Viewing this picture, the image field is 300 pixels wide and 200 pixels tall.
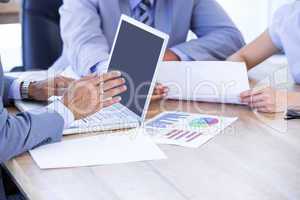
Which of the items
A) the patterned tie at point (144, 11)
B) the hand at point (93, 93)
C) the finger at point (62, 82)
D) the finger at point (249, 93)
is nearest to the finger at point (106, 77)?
the hand at point (93, 93)

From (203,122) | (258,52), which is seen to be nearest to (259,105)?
(203,122)

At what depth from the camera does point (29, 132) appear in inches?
41.7

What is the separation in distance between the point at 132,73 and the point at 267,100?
0.36 m

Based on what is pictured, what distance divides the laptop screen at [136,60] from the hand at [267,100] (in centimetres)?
29

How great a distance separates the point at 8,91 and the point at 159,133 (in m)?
0.49

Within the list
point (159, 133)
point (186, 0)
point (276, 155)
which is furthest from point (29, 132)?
point (186, 0)

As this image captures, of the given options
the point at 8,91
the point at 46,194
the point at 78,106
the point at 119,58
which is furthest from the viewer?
the point at 8,91

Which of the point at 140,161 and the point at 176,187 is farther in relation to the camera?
the point at 140,161

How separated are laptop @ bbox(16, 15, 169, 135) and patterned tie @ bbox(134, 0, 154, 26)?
1.21ft

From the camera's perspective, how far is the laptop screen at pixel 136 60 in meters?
1.21

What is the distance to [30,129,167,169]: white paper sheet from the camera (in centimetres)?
103

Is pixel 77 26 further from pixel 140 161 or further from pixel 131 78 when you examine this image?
pixel 140 161

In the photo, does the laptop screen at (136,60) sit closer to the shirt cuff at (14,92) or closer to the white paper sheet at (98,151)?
the white paper sheet at (98,151)

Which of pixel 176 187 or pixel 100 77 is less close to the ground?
pixel 100 77
